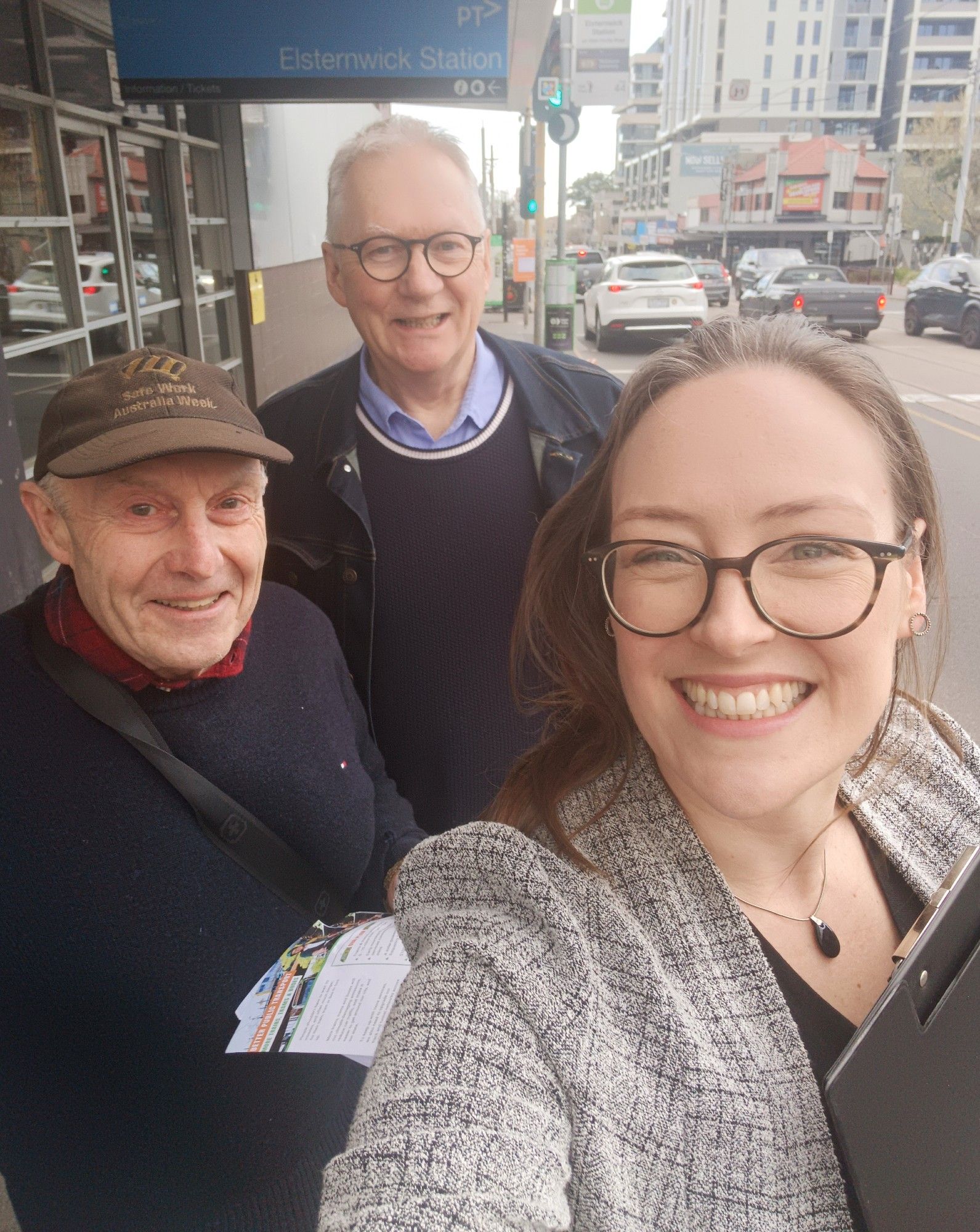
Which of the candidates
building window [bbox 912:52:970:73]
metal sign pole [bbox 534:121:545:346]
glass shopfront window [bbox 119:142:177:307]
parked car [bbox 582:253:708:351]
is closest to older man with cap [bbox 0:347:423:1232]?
glass shopfront window [bbox 119:142:177:307]

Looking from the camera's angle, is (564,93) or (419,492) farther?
(564,93)

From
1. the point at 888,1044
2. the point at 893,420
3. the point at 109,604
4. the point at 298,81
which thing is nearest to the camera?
the point at 888,1044


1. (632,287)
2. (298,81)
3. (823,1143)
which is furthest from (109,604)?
(632,287)

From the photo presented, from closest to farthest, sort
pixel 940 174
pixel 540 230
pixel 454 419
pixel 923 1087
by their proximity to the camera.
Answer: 1. pixel 923 1087
2. pixel 454 419
3. pixel 540 230
4. pixel 940 174

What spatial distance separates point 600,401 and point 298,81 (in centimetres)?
328

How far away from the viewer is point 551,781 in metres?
1.33

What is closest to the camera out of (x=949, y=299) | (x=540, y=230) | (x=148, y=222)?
(x=148, y=222)

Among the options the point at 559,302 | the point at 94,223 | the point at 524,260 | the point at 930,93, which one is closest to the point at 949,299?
the point at 524,260

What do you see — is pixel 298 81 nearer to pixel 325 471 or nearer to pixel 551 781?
pixel 325 471

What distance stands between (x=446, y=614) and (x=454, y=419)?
20.6 inches

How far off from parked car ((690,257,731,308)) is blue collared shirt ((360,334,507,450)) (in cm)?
3191

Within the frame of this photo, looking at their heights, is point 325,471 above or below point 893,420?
below

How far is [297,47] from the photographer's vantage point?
4.82m

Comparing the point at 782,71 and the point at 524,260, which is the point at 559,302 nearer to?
the point at 524,260
